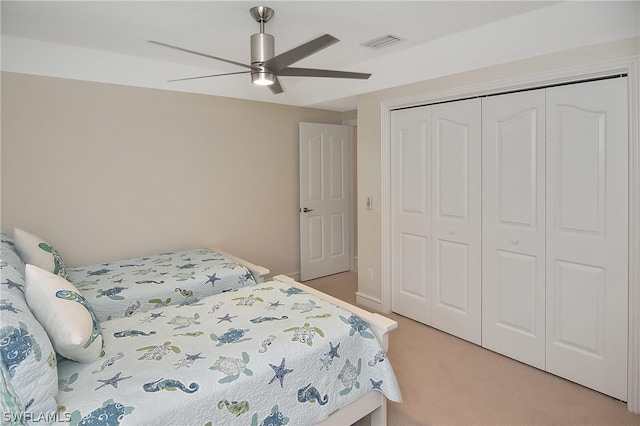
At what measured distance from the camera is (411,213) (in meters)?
3.50

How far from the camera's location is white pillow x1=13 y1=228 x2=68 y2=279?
2.46 metres

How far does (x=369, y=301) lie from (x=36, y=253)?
2.78m

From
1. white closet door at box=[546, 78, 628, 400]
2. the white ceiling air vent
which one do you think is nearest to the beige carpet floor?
white closet door at box=[546, 78, 628, 400]

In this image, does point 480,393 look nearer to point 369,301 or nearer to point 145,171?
point 369,301

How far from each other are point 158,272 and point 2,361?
1767 millimetres

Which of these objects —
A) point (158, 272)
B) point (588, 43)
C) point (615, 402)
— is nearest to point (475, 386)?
point (615, 402)

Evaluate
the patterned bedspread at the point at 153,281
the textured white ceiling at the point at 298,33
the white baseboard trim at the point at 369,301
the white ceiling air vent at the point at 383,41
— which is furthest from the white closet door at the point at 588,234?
the patterned bedspread at the point at 153,281

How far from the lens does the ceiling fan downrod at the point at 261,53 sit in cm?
221

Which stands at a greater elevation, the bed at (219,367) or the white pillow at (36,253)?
the white pillow at (36,253)

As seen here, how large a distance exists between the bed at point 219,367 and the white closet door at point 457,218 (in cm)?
133

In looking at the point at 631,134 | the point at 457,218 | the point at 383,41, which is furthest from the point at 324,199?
the point at 631,134

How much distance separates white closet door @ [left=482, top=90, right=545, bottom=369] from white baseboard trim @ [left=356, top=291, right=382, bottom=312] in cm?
107

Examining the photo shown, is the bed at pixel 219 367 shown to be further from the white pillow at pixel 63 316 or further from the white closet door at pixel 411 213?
the white closet door at pixel 411 213

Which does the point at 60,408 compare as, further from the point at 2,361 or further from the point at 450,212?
the point at 450,212
